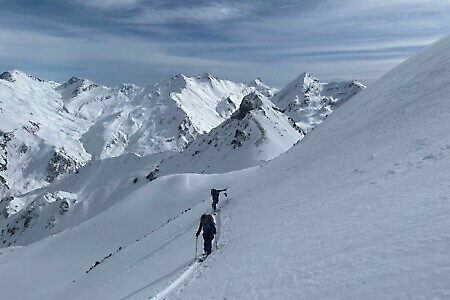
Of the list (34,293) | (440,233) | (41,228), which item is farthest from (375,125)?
(41,228)

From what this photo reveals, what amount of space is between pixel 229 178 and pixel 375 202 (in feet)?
134

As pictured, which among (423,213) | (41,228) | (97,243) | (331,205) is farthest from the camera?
(41,228)

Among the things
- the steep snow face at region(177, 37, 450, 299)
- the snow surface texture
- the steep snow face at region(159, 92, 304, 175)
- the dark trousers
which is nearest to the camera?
the steep snow face at region(177, 37, 450, 299)

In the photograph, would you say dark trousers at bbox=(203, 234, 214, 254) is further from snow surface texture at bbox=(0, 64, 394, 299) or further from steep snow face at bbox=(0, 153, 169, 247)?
steep snow face at bbox=(0, 153, 169, 247)

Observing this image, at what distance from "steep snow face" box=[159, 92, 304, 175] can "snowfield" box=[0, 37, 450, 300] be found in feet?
246

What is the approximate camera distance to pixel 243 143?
419 ft

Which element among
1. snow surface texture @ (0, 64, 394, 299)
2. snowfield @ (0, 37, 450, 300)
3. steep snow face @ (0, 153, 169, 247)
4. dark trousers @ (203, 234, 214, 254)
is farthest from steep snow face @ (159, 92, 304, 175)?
dark trousers @ (203, 234, 214, 254)

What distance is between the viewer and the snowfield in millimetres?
11258

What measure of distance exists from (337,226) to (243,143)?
4391 inches

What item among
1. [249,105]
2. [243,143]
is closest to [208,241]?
[243,143]

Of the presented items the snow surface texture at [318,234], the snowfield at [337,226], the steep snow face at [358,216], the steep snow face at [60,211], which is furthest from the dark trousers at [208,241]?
the steep snow face at [60,211]

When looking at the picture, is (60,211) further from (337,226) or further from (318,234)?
(337,226)

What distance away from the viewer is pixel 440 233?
11117 millimetres

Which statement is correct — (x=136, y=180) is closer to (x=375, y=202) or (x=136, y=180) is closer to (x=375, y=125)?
(x=375, y=125)
